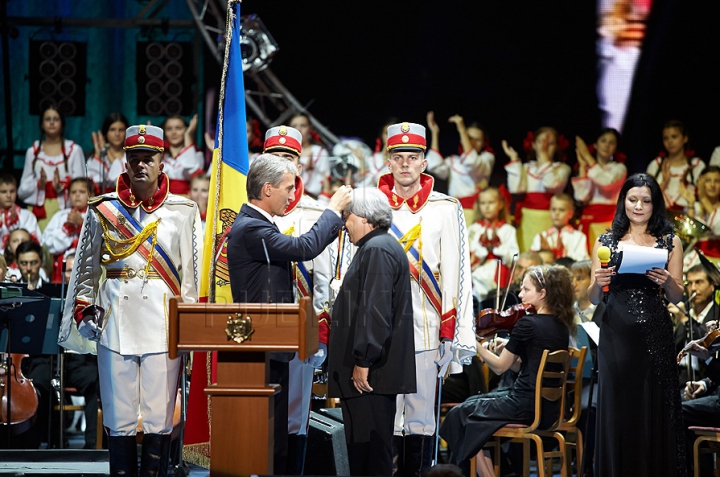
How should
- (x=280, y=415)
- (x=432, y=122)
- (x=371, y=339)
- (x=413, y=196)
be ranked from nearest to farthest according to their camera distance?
(x=371, y=339) < (x=280, y=415) < (x=413, y=196) < (x=432, y=122)

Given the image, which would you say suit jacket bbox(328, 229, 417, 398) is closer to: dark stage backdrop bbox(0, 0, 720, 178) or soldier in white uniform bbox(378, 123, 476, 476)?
soldier in white uniform bbox(378, 123, 476, 476)

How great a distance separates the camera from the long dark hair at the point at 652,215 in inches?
172

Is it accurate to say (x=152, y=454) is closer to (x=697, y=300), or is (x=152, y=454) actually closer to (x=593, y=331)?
(x=593, y=331)

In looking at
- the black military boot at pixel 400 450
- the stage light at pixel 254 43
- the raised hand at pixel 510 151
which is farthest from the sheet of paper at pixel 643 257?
the stage light at pixel 254 43

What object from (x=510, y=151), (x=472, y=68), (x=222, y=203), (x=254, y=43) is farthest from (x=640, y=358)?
(x=254, y=43)

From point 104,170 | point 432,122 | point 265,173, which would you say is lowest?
point 265,173

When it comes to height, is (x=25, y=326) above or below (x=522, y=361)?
above

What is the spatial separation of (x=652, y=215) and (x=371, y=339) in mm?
1728

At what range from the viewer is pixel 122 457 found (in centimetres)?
414

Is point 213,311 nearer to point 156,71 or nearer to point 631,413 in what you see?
point 631,413

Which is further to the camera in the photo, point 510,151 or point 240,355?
point 510,151

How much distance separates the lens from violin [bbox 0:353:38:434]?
18.5ft

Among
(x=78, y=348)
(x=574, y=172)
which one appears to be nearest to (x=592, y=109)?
(x=574, y=172)

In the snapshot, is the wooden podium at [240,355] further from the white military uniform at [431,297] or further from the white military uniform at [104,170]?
the white military uniform at [104,170]
